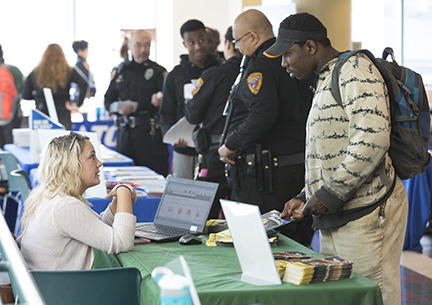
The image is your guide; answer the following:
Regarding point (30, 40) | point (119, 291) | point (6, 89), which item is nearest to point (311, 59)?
point (119, 291)

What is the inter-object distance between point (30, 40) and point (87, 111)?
1.87 metres

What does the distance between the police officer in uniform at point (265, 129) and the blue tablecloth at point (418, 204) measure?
5.67 ft

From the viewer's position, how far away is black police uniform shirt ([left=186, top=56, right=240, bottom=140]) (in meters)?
3.31

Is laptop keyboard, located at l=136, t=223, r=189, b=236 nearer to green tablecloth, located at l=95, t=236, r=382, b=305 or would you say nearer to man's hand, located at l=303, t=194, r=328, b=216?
green tablecloth, located at l=95, t=236, r=382, b=305

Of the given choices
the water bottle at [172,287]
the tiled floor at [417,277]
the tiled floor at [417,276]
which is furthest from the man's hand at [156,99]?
the water bottle at [172,287]

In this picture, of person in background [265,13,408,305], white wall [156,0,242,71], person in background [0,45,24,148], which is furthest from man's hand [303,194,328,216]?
white wall [156,0,242,71]

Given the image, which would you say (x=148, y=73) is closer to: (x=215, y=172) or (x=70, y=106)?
(x=70, y=106)

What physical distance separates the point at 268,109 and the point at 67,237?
4.25 ft

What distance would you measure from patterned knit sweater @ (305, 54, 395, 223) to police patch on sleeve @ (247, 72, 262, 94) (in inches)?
32.4

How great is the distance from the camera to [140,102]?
5074 mm

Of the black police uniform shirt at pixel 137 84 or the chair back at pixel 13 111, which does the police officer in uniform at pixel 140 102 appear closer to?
the black police uniform shirt at pixel 137 84

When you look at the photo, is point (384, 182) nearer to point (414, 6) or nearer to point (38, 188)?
point (38, 188)

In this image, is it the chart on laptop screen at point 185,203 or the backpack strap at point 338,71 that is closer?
the backpack strap at point 338,71

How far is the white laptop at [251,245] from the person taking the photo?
1.42 meters
